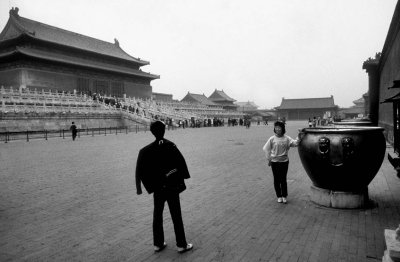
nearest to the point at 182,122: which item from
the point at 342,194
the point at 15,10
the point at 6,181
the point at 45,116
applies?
the point at 45,116

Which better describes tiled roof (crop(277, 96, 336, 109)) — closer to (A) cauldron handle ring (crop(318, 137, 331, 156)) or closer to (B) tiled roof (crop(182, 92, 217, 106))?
(B) tiled roof (crop(182, 92, 217, 106))

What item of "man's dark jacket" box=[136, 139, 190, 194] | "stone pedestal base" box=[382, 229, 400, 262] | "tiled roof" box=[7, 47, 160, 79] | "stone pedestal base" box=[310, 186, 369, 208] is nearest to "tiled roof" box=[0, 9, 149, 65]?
"tiled roof" box=[7, 47, 160, 79]

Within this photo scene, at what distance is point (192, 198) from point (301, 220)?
213 centimetres

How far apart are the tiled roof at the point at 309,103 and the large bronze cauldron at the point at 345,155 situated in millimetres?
73013

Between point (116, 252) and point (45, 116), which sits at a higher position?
point (45, 116)

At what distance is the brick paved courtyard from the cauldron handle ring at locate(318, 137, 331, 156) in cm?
93

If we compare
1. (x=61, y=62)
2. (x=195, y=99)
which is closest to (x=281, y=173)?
(x=61, y=62)

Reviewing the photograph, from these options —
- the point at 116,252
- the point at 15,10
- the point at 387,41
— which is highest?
the point at 15,10

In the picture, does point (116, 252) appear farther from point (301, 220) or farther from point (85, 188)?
point (85, 188)

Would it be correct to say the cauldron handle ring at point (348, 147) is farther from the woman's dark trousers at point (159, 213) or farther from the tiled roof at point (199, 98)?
the tiled roof at point (199, 98)

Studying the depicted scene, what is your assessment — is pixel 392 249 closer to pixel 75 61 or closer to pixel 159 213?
pixel 159 213

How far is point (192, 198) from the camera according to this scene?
5.87m

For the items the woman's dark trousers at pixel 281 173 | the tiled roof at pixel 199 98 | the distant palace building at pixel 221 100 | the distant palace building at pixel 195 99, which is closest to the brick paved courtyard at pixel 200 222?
the woman's dark trousers at pixel 281 173

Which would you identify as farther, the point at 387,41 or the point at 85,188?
the point at 387,41
